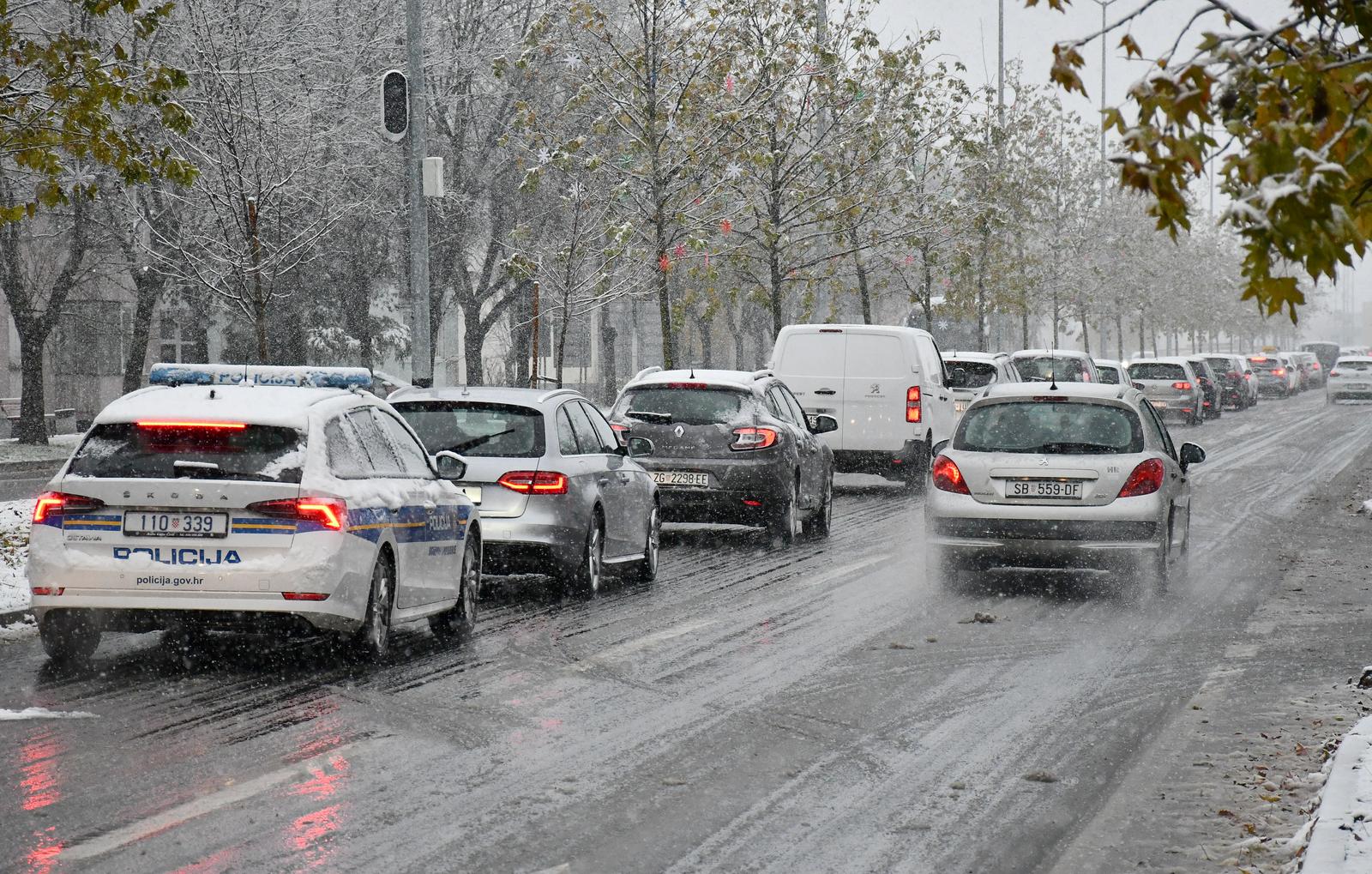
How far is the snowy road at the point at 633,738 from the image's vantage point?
6242 mm

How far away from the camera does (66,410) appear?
4188 cm

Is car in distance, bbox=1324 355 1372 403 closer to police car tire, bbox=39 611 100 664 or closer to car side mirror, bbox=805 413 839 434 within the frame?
car side mirror, bbox=805 413 839 434

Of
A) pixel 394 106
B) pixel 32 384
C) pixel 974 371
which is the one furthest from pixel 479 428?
pixel 32 384

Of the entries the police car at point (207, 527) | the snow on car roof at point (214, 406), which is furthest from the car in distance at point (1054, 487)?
the snow on car roof at point (214, 406)

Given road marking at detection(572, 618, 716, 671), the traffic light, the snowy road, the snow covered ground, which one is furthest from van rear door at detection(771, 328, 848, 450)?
road marking at detection(572, 618, 716, 671)

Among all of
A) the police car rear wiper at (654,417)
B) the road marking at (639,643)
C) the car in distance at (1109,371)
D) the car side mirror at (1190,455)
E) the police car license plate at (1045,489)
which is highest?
the car in distance at (1109,371)

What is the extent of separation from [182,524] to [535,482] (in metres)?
3.90

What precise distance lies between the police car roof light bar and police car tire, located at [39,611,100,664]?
1.45m

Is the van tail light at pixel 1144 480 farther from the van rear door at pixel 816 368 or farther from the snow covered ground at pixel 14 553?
the van rear door at pixel 816 368

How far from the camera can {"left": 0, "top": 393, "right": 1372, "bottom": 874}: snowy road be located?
6.24m

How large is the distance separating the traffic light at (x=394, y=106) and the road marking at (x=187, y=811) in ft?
47.8

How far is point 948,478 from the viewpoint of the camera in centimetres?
1405

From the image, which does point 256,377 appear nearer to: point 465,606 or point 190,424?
point 190,424

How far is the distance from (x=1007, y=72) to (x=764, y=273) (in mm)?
12692
